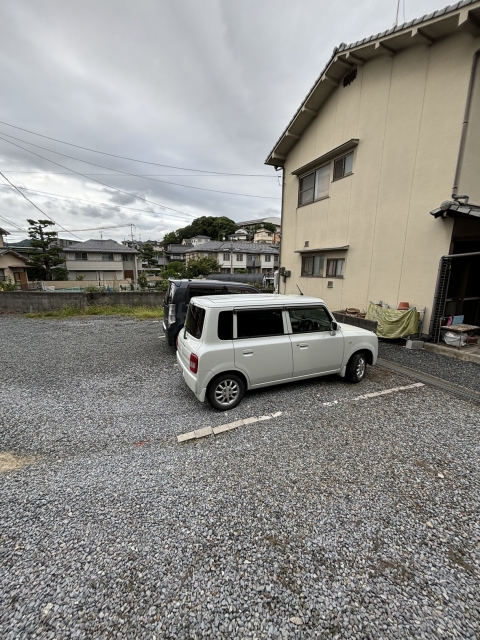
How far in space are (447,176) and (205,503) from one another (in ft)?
24.7

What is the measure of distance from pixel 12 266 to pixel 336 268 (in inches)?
1102

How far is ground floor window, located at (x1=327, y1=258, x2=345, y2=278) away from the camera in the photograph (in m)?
8.48

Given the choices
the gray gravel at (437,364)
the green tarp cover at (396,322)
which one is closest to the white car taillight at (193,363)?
the gray gravel at (437,364)

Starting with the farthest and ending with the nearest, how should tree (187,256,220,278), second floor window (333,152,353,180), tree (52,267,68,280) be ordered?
tree (187,256,220,278), tree (52,267,68,280), second floor window (333,152,353,180)

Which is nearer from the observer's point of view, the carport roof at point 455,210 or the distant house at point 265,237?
the carport roof at point 455,210

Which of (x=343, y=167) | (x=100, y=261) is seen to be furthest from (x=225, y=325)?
(x=100, y=261)

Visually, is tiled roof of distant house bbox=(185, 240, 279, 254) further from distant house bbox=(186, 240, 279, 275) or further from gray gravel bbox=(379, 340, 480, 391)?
gray gravel bbox=(379, 340, 480, 391)

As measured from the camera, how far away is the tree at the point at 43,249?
2433cm

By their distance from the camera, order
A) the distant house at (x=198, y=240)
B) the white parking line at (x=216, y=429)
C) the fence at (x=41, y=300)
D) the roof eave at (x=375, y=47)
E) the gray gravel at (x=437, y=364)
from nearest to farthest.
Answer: the white parking line at (x=216, y=429), the gray gravel at (x=437, y=364), the roof eave at (x=375, y=47), the fence at (x=41, y=300), the distant house at (x=198, y=240)

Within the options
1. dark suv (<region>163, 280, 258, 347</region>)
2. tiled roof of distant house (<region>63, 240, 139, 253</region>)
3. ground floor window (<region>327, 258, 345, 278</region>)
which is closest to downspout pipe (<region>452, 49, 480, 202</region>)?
ground floor window (<region>327, 258, 345, 278</region>)

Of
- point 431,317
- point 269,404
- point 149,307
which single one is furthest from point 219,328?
point 149,307

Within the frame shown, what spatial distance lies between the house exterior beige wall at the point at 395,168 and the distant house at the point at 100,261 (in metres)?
27.2

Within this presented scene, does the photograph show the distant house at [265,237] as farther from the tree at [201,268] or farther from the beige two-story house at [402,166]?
the beige two-story house at [402,166]

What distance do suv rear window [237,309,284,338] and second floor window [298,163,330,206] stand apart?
7.00 metres
